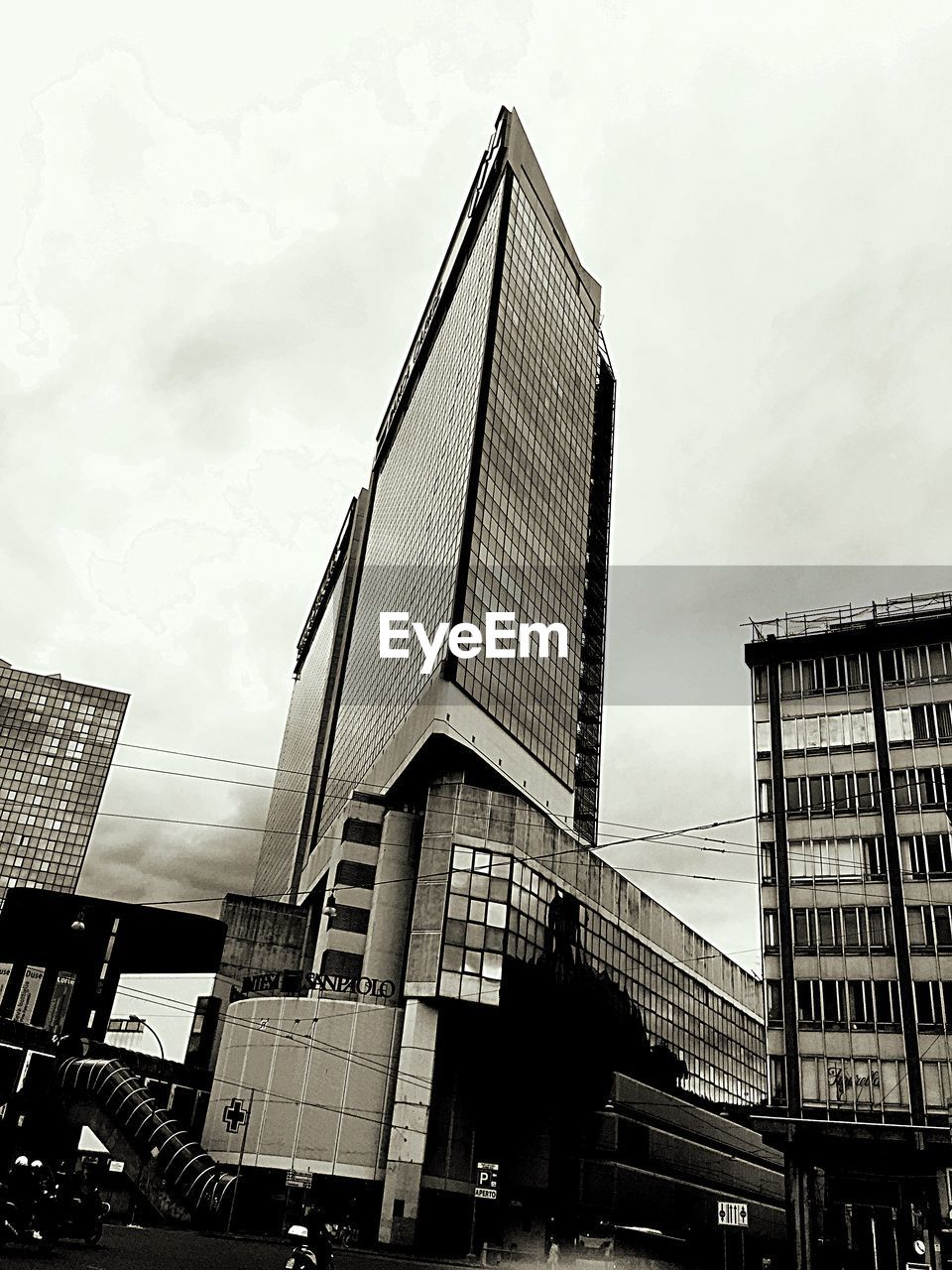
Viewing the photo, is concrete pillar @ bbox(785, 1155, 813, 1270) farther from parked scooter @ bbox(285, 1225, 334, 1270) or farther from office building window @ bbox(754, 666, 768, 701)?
parked scooter @ bbox(285, 1225, 334, 1270)

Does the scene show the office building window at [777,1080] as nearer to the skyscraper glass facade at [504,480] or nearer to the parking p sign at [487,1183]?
the parking p sign at [487,1183]

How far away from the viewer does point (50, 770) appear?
17900cm

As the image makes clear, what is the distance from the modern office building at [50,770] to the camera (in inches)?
6772

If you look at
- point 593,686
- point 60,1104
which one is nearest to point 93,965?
point 60,1104

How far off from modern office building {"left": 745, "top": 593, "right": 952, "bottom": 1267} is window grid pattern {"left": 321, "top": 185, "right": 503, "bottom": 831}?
27951 millimetres

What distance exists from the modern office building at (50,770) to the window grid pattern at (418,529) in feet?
243

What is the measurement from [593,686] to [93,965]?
58.5 meters

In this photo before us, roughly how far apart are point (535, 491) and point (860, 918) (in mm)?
49430

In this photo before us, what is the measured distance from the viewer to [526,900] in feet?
194

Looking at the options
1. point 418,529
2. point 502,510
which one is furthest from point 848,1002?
point 418,529

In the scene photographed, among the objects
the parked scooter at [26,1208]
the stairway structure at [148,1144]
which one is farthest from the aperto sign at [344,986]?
the parked scooter at [26,1208]

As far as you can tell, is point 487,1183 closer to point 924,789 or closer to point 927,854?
point 927,854

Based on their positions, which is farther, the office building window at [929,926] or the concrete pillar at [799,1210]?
the office building window at [929,926]

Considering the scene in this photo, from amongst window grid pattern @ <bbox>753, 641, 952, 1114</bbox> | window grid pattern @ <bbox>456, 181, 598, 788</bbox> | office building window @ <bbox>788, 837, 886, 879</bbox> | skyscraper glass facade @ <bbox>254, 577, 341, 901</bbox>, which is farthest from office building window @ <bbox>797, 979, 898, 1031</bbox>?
skyscraper glass facade @ <bbox>254, 577, 341, 901</bbox>
